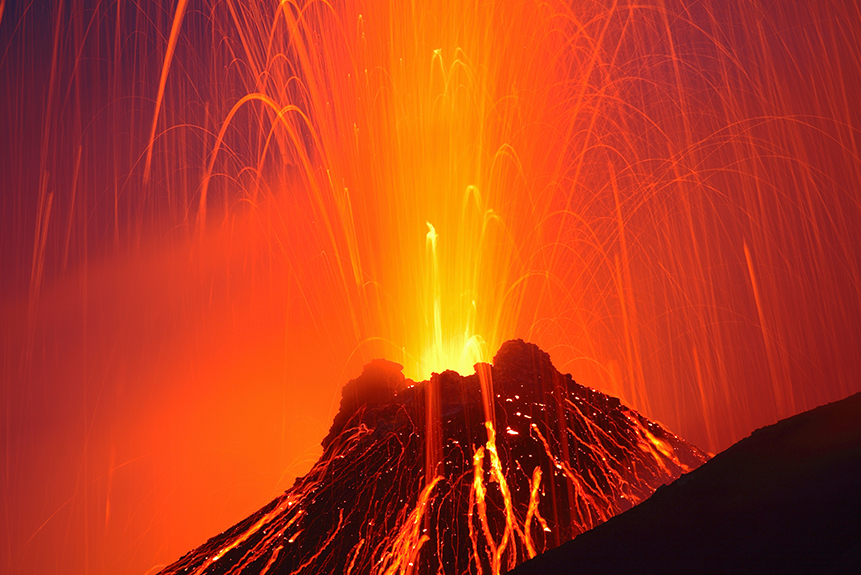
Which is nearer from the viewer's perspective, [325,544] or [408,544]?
[408,544]

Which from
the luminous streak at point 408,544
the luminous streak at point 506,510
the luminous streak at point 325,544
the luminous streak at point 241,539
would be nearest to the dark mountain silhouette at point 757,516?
the luminous streak at point 506,510

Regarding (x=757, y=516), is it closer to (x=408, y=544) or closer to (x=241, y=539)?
(x=408, y=544)

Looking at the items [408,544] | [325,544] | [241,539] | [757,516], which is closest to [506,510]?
[408,544]

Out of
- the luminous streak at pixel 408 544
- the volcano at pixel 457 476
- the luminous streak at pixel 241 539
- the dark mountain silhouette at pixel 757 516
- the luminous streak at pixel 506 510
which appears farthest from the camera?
the luminous streak at pixel 241 539

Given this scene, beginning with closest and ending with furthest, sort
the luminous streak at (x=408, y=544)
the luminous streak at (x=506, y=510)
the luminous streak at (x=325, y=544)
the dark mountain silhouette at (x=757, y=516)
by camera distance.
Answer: the dark mountain silhouette at (x=757, y=516) → the luminous streak at (x=506, y=510) → the luminous streak at (x=408, y=544) → the luminous streak at (x=325, y=544)

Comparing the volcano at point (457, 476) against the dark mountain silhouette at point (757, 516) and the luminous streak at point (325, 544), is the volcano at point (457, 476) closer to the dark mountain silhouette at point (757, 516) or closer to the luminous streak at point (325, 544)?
the luminous streak at point (325, 544)
